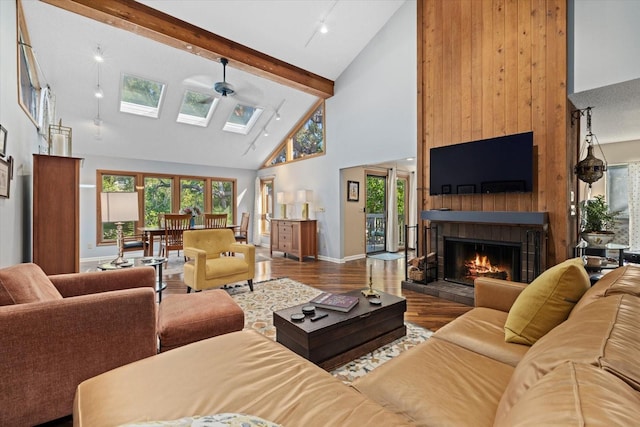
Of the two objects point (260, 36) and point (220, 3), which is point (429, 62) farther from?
point (220, 3)

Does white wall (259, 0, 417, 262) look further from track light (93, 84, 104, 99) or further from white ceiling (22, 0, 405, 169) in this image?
track light (93, 84, 104, 99)

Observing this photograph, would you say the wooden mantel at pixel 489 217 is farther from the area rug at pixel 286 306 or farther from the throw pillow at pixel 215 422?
the throw pillow at pixel 215 422

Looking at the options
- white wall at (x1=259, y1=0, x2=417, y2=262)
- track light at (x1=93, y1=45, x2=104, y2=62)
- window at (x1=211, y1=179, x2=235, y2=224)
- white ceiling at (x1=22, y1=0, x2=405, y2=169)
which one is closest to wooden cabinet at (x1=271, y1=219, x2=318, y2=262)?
white wall at (x1=259, y1=0, x2=417, y2=262)

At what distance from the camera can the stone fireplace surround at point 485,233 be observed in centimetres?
315

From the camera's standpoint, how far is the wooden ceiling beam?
11.2 feet

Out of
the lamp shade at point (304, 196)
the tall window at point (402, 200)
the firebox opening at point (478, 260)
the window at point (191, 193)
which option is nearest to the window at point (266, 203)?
the window at point (191, 193)

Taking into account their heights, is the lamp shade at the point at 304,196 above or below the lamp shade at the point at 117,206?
above

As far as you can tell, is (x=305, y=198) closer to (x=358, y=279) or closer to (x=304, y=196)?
(x=304, y=196)

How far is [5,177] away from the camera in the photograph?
229cm

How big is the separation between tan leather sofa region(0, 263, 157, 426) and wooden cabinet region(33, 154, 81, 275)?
1.17m

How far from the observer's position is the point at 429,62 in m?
4.13

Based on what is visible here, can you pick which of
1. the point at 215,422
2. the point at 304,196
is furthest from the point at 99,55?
the point at 215,422

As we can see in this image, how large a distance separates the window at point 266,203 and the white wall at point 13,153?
5.31 m

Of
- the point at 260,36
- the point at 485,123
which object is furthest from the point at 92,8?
the point at 485,123
